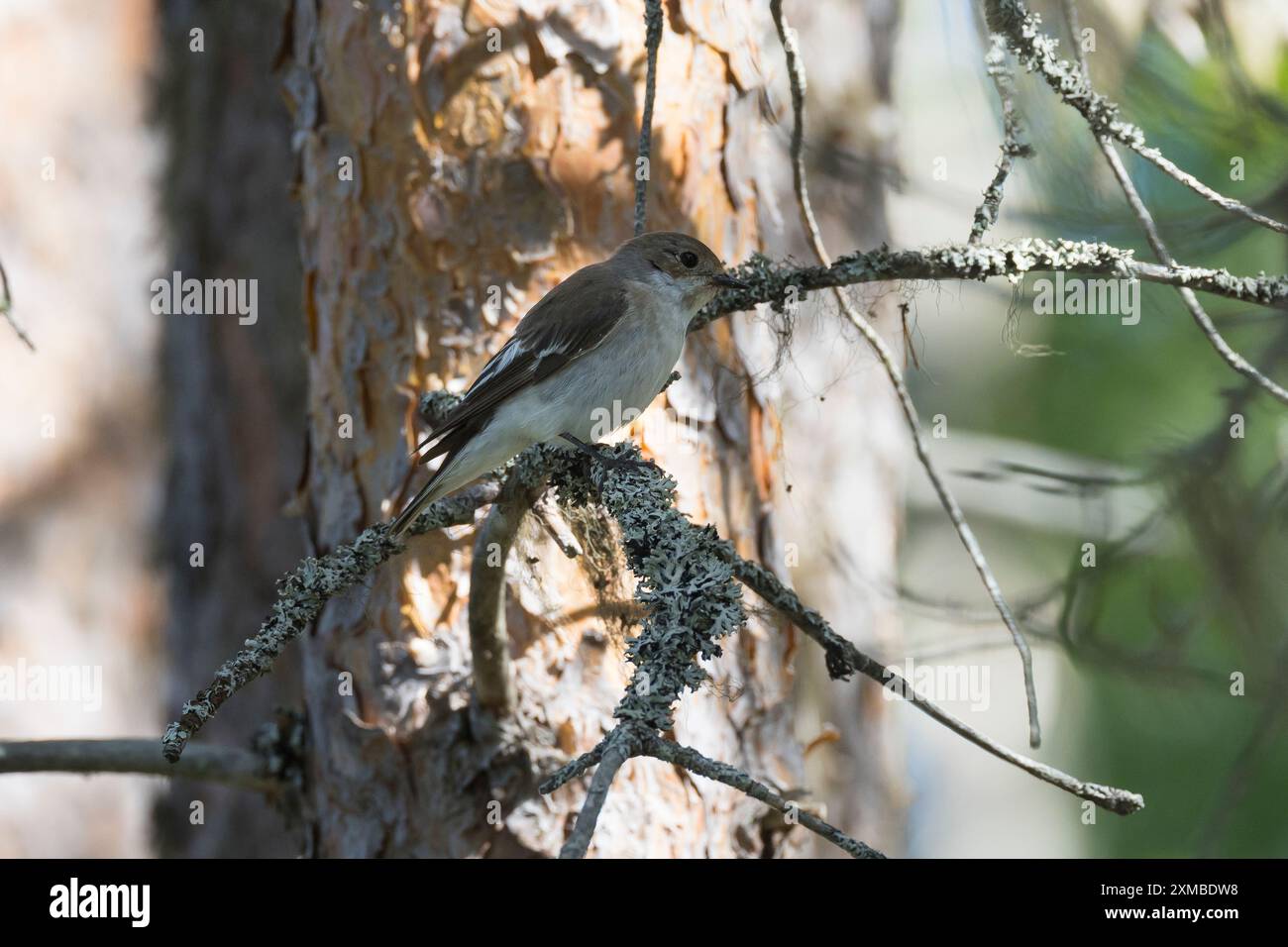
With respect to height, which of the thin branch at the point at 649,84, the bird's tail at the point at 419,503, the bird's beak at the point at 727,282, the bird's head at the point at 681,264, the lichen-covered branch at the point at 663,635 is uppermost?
the thin branch at the point at 649,84

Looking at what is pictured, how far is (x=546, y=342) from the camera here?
3053 millimetres

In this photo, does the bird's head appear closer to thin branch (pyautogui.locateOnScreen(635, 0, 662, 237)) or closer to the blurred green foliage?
thin branch (pyautogui.locateOnScreen(635, 0, 662, 237))

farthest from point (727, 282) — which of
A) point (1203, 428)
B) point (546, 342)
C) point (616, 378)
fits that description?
point (1203, 428)

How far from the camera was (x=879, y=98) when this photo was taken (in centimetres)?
562

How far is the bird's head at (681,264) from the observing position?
309 cm

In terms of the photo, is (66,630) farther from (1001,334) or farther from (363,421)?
(1001,334)

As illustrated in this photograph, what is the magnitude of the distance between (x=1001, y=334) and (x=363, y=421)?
164cm

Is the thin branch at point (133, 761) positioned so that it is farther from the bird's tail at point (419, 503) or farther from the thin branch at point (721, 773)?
the thin branch at point (721, 773)

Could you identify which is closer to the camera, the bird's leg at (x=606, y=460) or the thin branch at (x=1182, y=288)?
the thin branch at (x=1182, y=288)

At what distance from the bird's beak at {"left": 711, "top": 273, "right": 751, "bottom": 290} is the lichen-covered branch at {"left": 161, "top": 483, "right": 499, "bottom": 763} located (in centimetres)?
80

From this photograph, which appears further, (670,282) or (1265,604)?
(1265,604)

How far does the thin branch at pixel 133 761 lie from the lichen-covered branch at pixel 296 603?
0.88 metres

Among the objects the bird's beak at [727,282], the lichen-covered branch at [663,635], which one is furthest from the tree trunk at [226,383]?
the lichen-covered branch at [663,635]
